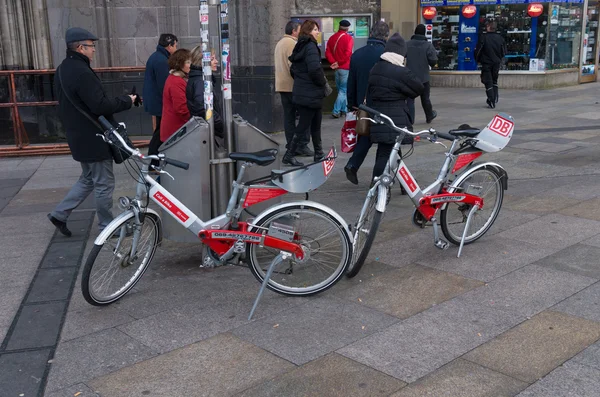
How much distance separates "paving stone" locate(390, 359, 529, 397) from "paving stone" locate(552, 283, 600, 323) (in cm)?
105

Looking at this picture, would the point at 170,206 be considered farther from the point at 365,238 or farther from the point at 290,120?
the point at 290,120

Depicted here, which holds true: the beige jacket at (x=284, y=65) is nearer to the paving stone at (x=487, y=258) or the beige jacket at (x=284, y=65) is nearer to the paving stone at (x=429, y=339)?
the paving stone at (x=487, y=258)

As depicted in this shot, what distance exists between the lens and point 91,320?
4.68 meters

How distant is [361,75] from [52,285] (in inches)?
178

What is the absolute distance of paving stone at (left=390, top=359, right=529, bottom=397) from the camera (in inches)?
143

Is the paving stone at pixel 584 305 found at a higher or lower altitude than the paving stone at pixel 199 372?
higher

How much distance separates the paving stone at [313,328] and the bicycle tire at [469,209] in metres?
1.40

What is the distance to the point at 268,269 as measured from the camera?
4.87 m

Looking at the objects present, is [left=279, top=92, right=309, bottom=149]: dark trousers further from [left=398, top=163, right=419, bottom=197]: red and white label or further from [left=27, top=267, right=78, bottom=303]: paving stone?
[left=27, top=267, right=78, bottom=303]: paving stone

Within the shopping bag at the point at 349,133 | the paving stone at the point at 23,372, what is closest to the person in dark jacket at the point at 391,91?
the shopping bag at the point at 349,133

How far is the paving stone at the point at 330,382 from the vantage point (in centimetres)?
368

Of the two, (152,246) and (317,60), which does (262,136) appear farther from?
(317,60)

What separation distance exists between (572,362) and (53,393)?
9.26 feet

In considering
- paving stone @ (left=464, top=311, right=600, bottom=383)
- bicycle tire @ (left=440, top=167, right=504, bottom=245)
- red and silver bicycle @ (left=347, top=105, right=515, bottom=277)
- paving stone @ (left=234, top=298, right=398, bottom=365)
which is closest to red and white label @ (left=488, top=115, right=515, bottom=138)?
red and silver bicycle @ (left=347, top=105, right=515, bottom=277)
